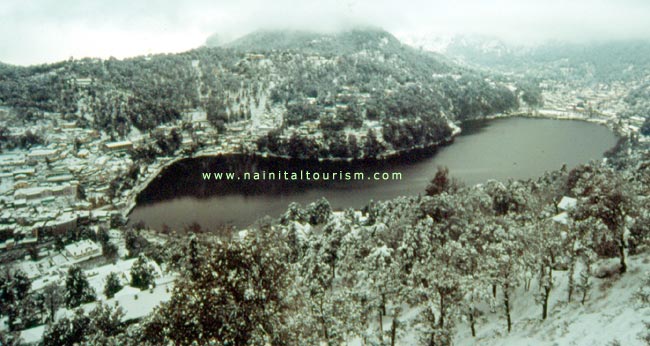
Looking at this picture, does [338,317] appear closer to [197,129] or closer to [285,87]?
[197,129]

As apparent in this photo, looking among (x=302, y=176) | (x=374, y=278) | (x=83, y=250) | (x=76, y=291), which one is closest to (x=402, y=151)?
(x=302, y=176)

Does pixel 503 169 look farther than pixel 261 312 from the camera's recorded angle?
Yes

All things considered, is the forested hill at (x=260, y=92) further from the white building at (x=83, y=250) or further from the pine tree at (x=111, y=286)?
the pine tree at (x=111, y=286)

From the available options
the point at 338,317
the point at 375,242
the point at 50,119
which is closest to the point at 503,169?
the point at 375,242

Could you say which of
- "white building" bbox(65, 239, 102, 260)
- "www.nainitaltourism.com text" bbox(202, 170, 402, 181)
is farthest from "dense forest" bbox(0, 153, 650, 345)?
"www.nainitaltourism.com text" bbox(202, 170, 402, 181)

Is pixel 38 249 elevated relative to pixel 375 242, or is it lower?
lower

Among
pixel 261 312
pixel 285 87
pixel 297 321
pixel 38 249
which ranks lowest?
pixel 38 249

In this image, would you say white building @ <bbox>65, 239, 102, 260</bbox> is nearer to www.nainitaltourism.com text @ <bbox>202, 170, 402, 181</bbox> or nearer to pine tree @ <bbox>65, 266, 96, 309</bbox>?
pine tree @ <bbox>65, 266, 96, 309</bbox>

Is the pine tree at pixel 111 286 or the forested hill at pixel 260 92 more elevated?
the forested hill at pixel 260 92

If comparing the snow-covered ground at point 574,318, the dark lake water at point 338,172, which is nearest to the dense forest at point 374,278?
the snow-covered ground at point 574,318
